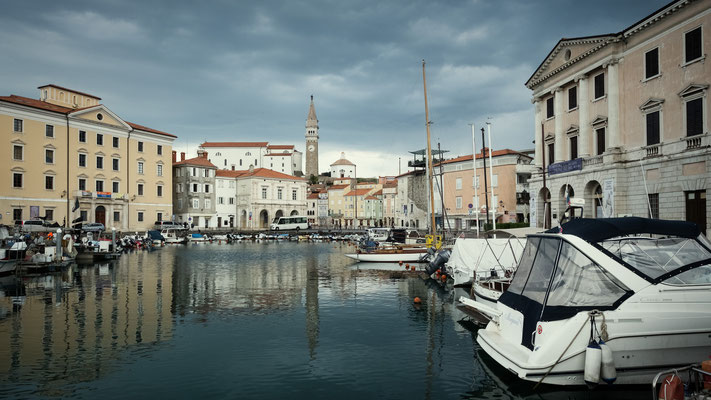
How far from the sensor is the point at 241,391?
10469 millimetres

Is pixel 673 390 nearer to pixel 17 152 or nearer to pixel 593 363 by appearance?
pixel 593 363

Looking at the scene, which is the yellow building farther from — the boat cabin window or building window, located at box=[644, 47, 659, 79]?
building window, located at box=[644, 47, 659, 79]

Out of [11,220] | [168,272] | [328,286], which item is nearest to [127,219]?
Answer: [11,220]

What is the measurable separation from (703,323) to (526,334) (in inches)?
134

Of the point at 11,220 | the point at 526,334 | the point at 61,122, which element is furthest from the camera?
the point at 61,122

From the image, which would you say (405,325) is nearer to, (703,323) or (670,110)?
(703,323)

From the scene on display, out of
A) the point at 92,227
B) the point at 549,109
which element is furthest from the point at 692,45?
the point at 92,227

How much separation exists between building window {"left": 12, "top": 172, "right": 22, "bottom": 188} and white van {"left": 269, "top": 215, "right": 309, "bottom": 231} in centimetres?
4403

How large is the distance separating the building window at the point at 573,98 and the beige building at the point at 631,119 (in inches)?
3.2

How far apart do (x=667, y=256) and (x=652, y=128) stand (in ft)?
79.7

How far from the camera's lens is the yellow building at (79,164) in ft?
192

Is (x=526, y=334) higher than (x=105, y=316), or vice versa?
(x=526, y=334)

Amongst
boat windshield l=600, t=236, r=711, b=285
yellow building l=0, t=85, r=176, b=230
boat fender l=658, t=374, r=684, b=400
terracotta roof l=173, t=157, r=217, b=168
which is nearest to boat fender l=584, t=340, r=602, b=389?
boat fender l=658, t=374, r=684, b=400

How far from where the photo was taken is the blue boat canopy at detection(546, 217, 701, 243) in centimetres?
1057
